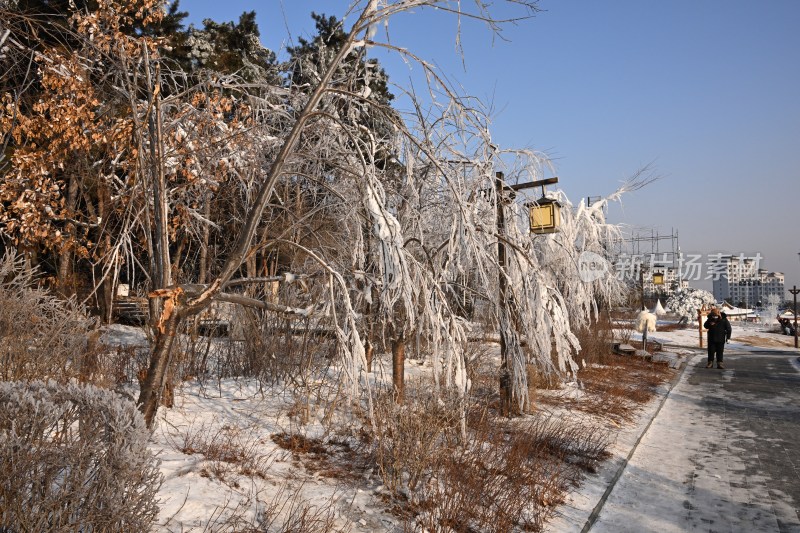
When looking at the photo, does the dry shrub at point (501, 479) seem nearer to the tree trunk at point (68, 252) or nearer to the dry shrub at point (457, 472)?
the dry shrub at point (457, 472)

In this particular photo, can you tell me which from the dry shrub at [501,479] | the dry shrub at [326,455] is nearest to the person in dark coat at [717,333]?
the dry shrub at [501,479]

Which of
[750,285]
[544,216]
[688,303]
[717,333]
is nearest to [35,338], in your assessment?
[544,216]

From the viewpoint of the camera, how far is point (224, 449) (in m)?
5.14

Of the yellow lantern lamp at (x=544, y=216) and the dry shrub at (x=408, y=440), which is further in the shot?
the yellow lantern lamp at (x=544, y=216)

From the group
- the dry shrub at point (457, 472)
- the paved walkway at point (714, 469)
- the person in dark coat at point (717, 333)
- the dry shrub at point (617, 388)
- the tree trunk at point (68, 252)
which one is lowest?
the paved walkway at point (714, 469)

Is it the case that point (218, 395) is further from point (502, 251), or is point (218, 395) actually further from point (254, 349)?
point (502, 251)

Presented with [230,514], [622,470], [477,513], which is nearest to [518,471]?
[477,513]

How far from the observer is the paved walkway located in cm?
519

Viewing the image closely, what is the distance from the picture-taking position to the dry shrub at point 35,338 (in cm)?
532

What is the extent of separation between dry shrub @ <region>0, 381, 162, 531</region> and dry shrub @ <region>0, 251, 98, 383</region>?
8.73 ft

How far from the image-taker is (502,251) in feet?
27.4

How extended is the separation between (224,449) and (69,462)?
2.63 meters

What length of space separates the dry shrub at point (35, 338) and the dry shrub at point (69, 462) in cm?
266

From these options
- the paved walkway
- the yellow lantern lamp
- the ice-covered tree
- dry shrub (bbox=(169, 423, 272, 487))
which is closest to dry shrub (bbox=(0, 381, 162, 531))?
dry shrub (bbox=(169, 423, 272, 487))
